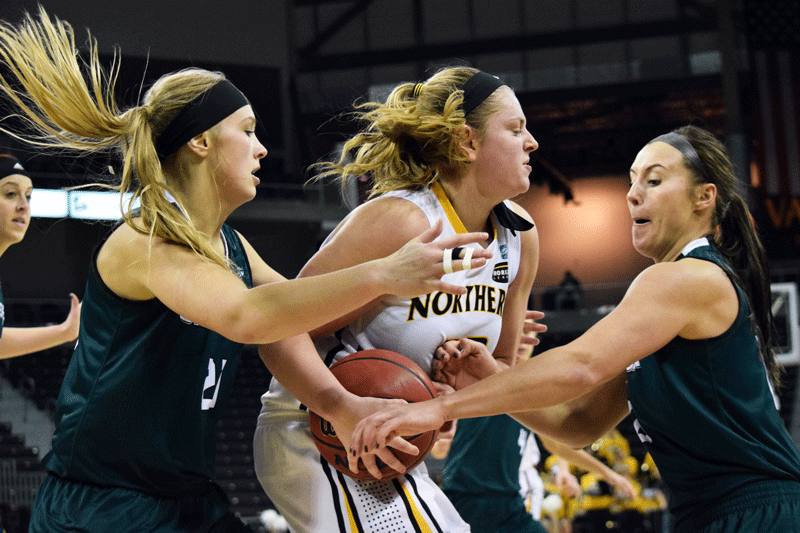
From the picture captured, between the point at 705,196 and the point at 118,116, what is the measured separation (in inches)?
75.5

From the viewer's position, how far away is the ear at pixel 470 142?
2.85 m

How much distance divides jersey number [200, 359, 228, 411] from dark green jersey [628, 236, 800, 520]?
53.3 inches

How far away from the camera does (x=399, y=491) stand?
8.19ft

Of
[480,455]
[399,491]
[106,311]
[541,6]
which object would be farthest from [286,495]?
[541,6]

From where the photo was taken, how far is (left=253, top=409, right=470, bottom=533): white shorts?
2.45 m

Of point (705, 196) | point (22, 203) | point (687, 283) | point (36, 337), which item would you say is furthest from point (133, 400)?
point (36, 337)

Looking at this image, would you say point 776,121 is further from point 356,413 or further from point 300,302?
point 300,302

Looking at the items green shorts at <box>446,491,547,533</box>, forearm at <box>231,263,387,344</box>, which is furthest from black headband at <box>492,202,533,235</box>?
green shorts at <box>446,491,547,533</box>

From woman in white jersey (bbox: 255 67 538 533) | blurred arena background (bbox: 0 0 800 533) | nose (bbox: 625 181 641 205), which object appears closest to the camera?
woman in white jersey (bbox: 255 67 538 533)

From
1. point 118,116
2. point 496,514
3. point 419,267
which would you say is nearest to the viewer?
point 419,267

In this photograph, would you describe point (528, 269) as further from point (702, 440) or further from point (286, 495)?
point (286, 495)

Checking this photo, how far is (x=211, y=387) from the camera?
242 centimetres

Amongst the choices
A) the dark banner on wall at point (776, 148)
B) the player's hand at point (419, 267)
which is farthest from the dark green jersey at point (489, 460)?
the dark banner on wall at point (776, 148)

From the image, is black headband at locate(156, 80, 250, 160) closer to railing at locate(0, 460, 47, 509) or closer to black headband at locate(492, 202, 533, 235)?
black headband at locate(492, 202, 533, 235)
